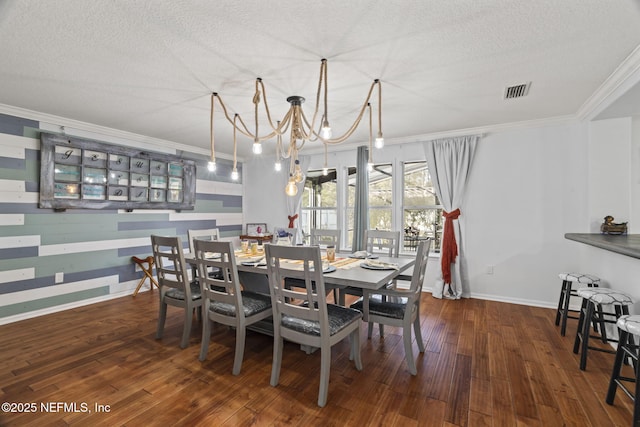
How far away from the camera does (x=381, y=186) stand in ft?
16.4

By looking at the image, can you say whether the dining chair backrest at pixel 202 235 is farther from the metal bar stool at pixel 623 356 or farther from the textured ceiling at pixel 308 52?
the metal bar stool at pixel 623 356

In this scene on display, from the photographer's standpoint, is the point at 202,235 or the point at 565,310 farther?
the point at 202,235

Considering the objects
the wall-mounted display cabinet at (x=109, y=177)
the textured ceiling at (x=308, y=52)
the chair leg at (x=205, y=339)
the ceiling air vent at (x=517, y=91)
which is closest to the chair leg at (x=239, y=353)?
the chair leg at (x=205, y=339)

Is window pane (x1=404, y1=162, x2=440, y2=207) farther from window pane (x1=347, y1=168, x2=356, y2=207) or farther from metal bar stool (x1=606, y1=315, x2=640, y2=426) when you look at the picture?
metal bar stool (x1=606, y1=315, x2=640, y2=426)

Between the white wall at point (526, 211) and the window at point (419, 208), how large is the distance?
0.47m

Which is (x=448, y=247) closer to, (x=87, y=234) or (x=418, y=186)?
(x=418, y=186)

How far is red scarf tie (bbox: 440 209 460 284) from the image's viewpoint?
Result: 4.19m

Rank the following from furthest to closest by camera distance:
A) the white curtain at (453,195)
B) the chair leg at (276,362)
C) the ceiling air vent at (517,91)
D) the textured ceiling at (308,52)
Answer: the white curtain at (453,195), the ceiling air vent at (517,91), the chair leg at (276,362), the textured ceiling at (308,52)

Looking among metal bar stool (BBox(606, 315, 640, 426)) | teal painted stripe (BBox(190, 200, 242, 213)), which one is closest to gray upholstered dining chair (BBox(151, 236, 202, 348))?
teal painted stripe (BBox(190, 200, 242, 213))

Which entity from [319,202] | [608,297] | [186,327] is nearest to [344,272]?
[186,327]

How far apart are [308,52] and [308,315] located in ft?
6.24

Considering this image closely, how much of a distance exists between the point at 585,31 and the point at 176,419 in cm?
359

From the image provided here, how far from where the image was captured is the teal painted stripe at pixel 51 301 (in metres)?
3.32

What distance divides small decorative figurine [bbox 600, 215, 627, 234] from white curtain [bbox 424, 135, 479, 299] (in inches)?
58.6
